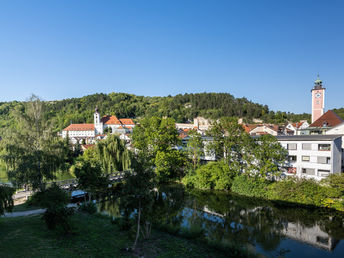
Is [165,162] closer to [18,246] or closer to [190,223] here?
[190,223]

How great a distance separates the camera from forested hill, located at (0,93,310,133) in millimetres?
114000

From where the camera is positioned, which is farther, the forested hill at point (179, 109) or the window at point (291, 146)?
the forested hill at point (179, 109)

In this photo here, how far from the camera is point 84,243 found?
459 inches

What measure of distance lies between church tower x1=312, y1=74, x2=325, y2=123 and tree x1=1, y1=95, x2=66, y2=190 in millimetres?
50770

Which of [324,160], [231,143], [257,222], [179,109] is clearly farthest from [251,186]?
[179,109]

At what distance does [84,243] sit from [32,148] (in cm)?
1091

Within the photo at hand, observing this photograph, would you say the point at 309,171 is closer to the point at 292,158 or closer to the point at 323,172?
the point at 323,172

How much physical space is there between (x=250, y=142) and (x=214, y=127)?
5.36m

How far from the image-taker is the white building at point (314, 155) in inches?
957

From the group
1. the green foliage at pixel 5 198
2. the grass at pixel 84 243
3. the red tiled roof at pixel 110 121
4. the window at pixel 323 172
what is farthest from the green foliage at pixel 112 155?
the red tiled roof at pixel 110 121

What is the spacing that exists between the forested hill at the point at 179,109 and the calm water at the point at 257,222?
285 ft

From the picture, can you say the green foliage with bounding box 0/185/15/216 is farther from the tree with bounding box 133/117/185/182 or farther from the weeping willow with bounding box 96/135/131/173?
the tree with bounding box 133/117/185/182

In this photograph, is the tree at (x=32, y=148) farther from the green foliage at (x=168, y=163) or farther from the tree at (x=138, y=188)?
the green foliage at (x=168, y=163)

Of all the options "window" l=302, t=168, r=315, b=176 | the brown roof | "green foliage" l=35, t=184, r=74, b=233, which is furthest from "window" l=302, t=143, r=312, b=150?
"green foliage" l=35, t=184, r=74, b=233
